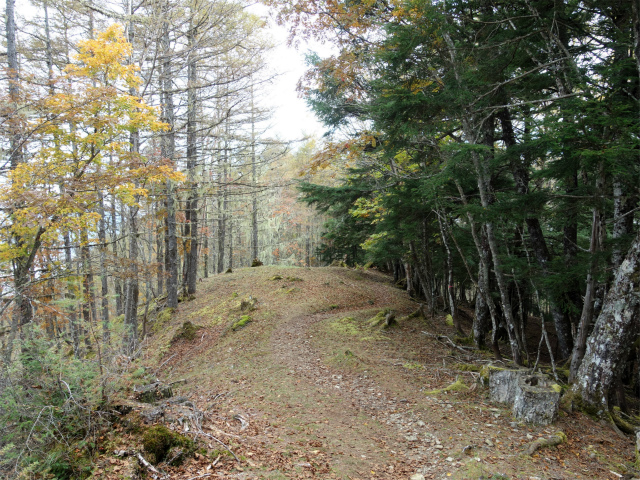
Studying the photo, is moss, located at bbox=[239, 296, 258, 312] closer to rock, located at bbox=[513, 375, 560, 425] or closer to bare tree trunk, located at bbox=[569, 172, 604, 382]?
rock, located at bbox=[513, 375, 560, 425]

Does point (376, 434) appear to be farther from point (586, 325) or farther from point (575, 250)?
point (575, 250)

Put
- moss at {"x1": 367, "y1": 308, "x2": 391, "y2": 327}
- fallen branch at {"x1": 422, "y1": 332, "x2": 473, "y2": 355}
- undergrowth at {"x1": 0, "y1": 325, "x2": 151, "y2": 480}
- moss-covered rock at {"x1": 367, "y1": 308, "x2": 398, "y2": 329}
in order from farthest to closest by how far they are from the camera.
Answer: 1. moss at {"x1": 367, "y1": 308, "x2": 391, "y2": 327}
2. moss-covered rock at {"x1": 367, "y1": 308, "x2": 398, "y2": 329}
3. fallen branch at {"x1": 422, "y1": 332, "x2": 473, "y2": 355}
4. undergrowth at {"x1": 0, "y1": 325, "x2": 151, "y2": 480}

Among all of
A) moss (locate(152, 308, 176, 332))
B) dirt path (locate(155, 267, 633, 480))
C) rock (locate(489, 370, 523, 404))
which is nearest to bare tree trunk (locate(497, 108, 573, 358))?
dirt path (locate(155, 267, 633, 480))

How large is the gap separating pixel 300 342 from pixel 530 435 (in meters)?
6.16

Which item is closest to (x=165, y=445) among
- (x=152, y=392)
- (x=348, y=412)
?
(x=152, y=392)

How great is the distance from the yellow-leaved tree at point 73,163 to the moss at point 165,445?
3.07 m

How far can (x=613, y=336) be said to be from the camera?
5.41 metres

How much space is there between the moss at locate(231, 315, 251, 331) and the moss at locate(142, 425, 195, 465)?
7423 millimetres

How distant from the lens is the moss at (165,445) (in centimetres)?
363

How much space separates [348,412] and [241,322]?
6204 millimetres

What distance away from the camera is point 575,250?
27.3 feet

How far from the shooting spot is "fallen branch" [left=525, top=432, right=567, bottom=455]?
14.3 ft

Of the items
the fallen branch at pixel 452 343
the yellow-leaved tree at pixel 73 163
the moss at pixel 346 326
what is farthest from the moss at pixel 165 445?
the fallen branch at pixel 452 343

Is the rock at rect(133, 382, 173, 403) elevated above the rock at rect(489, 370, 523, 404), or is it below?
above
